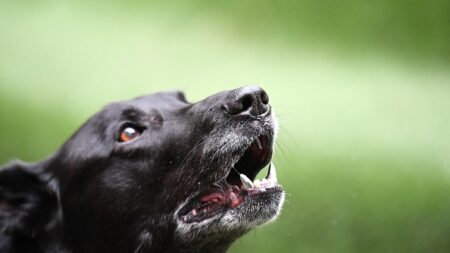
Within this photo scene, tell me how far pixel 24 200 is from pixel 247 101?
113cm

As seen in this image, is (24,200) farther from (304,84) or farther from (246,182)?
(304,84)

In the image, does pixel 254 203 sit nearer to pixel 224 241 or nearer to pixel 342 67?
pixel 224 241

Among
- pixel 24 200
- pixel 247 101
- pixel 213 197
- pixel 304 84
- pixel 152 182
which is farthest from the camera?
pixel 304 84

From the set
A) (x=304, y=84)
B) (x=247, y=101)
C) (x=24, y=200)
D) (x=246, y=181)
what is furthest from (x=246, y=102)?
(x=304, y=84)

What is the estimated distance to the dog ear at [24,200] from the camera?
9.81 ft

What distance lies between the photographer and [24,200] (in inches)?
121

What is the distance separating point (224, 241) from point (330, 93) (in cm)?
191

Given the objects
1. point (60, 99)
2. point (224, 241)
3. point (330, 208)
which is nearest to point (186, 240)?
point (224, 241)

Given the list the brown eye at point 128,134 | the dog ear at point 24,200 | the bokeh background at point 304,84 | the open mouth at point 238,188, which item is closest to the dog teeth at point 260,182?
the open mouth at point 238,188

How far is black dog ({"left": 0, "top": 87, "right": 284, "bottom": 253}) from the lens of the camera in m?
2.63

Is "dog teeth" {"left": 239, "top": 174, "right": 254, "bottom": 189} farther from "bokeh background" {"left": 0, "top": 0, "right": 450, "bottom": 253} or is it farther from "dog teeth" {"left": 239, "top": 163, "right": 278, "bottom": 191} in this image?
"bokeh background" {"left": 0, "top": 0, "right": 450, "bottom": 253}

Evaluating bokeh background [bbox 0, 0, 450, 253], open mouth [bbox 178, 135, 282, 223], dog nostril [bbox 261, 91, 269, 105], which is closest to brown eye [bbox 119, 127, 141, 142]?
open mouth [bbox 178, 135, 282, 223]

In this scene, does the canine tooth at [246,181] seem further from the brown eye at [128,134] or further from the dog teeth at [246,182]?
the brown eye at [128,134]

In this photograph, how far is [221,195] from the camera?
8.76 feet
